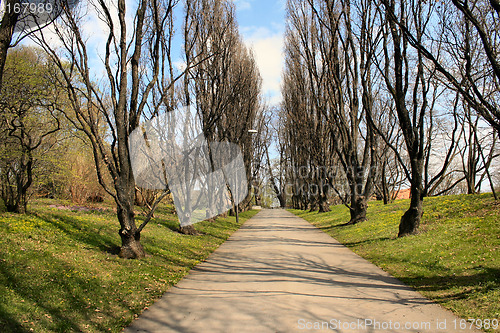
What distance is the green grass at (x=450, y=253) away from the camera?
17.1 feet

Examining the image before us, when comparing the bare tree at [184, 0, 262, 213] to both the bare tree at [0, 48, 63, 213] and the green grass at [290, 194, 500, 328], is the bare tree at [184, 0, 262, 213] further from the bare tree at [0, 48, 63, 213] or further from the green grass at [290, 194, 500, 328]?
the green grass at [290, 194, 500, 328]

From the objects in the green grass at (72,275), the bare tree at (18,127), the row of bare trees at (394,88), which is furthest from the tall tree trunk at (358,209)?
the bare tree at (18,127)

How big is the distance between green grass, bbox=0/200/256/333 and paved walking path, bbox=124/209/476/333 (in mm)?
448

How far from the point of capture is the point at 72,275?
5.69 meters

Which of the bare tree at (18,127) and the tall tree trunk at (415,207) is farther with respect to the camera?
the tall tree trunk at (415,207)

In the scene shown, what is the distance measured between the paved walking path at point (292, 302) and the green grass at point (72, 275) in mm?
448

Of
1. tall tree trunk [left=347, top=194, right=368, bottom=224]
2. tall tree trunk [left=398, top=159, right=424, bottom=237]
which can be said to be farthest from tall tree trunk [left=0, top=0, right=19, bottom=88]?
tall tree trunk [left=347, top=194, right=368, bottom=224]

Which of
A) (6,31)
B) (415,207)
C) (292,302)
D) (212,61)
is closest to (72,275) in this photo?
(292,302)

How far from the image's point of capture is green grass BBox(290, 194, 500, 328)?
5.22 metres

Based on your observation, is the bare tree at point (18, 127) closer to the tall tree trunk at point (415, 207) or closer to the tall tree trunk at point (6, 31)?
the tall tree trunk at point (6, 31)

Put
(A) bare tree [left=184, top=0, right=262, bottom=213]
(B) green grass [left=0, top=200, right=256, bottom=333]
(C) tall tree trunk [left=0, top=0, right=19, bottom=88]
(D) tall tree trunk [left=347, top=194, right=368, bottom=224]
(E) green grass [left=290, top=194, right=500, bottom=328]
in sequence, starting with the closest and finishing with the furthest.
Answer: (B) green grass [left=0, top=200, right=256, bottom=333] < (C) tall tree trunk [left=0, top=0, right=19, bottom=88] < (E) green grass [left=290, top=194, right=500, bottom=328] < (A) bare tree [left=184, top=0, right=262, bottom=213] < (D) tall tree trunk [left=347, top=194, right=368, bottom=224]

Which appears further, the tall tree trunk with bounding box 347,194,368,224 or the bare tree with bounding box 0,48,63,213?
the tall tree trunk with bounding box 347,194,368,224

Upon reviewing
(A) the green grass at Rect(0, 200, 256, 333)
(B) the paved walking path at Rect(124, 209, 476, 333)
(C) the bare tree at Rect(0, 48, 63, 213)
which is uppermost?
(C) the bare tree at Rect(0, 48, 63, 213)

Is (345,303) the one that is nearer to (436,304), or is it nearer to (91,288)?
(436,304)
